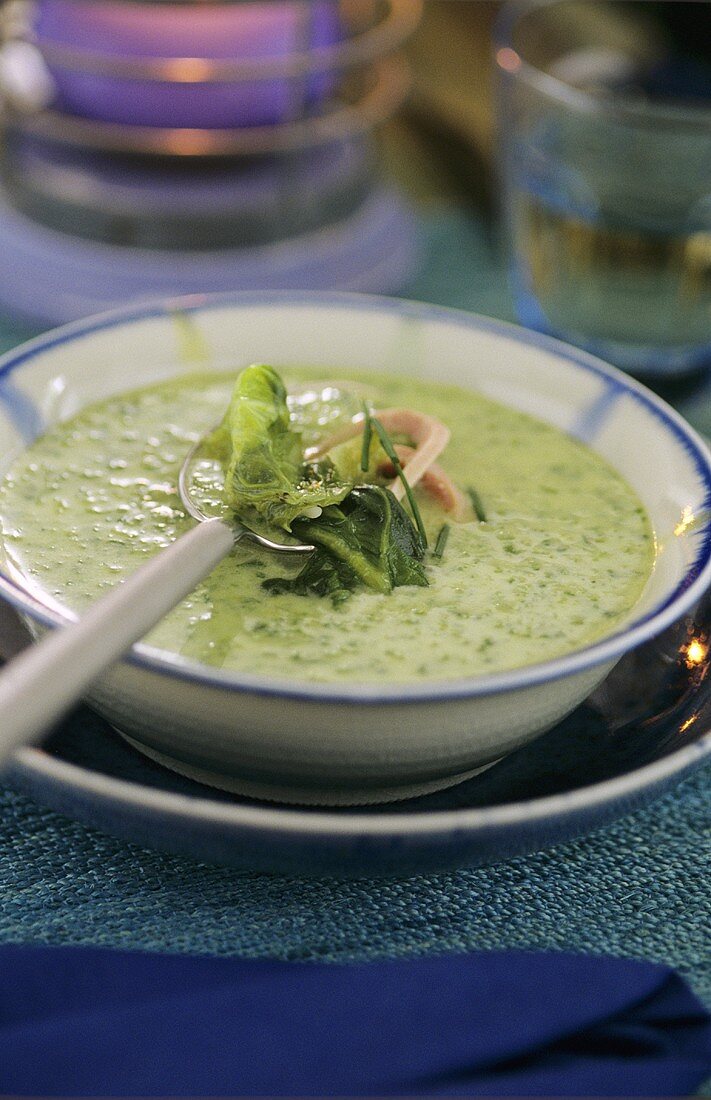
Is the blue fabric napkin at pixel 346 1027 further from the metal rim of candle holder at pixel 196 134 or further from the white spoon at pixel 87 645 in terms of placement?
the metal rim of candle holder at pixel 196 134

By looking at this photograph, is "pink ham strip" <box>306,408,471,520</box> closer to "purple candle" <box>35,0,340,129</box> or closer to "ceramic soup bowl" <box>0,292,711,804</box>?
"ceramic soup bowl" <box>0,292,711,804</box>

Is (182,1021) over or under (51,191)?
under

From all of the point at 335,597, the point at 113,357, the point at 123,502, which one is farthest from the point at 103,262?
the point at 335,597

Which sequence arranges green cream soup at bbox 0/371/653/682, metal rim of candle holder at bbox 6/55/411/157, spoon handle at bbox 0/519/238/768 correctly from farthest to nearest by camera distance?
metal rim of candle holder at bbox 6/55/411/157
green cream soup at bbox 0/371/653/682
spoon handle at bbox 0/519/238/768

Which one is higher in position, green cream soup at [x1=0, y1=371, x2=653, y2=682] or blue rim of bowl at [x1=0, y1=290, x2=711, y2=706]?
blue rim of bowl at [x1=0, y1=290, x2=711, y2=706]

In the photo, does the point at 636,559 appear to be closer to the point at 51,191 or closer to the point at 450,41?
the point at 51,191

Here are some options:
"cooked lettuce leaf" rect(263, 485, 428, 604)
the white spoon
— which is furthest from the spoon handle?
"cooked lettuce leaf" rect(263, 485, 428, 604)
